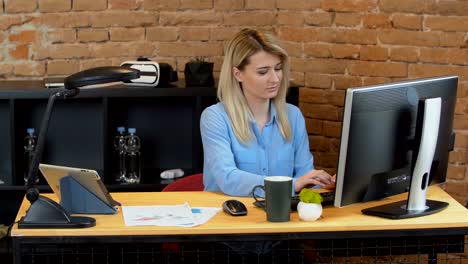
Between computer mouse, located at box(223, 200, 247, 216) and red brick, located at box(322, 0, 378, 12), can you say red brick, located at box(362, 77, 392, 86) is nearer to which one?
red brick, located at box(322, 0, 378, 12)

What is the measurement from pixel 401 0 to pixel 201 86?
39.5 inches

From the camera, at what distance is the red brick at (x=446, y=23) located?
379 centimetres

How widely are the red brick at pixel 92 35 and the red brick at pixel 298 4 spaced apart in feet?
2.92

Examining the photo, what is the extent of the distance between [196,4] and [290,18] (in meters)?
0.49

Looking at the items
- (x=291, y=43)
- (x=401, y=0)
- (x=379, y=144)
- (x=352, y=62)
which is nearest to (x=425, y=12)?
(x=401, y=0)

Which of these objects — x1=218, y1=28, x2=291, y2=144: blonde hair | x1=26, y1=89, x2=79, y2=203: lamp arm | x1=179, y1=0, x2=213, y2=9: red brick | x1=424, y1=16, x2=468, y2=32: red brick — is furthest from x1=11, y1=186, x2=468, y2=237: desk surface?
x1=179, y1=0, x2=213, y2=9: red brick

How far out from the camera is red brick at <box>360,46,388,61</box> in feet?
13.3

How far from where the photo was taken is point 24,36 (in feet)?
14.4

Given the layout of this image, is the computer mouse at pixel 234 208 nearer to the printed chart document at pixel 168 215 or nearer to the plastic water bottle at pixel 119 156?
the printed chart document at pixel 168 215

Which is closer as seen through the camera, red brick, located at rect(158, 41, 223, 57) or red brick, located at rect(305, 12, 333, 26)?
red brick, located at rect(305, 12, 333, 26)

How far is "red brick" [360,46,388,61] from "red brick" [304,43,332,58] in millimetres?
195

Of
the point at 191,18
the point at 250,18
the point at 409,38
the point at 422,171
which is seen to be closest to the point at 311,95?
the point at 250,18

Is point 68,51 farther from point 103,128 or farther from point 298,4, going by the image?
point 298,4

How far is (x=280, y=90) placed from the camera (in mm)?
3357
